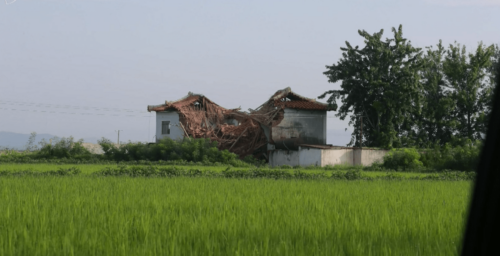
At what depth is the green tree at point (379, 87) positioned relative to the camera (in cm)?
2280

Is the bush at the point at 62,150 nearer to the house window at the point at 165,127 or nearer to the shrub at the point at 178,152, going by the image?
the shrub at the point at 178,152

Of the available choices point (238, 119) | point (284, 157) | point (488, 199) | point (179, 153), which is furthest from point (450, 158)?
point (488, 199)

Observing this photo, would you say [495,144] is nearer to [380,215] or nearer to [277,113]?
[380,215]

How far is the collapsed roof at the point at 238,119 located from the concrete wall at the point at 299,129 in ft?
0.92

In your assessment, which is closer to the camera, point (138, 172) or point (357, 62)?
point (138, 172)

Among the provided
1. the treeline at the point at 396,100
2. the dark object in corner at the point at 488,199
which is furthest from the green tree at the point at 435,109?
the dark object in corner at the point at 488,199

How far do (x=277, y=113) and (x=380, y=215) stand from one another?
55.7 feet

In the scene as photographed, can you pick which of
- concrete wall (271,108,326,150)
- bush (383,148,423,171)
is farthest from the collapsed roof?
bush (383,148,423,171)

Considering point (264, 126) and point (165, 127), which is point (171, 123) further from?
point (264, 126)

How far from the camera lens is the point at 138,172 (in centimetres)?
1220

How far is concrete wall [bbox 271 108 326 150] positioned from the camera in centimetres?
2134

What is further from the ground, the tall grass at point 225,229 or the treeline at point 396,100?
the treeline at point 396,100

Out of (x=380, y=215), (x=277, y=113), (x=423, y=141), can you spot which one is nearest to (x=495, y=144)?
(x=380, y=215)

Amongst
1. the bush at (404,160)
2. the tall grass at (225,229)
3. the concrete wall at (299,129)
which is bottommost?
the tall grass at (225,229)
